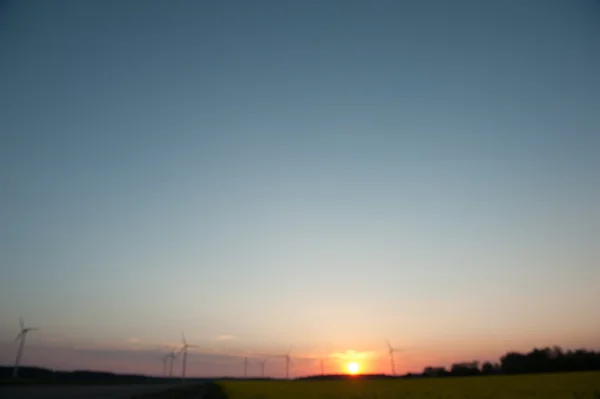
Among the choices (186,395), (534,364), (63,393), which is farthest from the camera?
(534,364)

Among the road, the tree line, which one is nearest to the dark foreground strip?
the road

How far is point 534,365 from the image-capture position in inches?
4466

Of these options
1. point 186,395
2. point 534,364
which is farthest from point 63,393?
point 534,364

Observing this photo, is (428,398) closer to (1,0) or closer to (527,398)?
(527,398)

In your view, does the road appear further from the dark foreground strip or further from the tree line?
the tree line

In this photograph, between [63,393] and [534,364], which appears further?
[534,364]

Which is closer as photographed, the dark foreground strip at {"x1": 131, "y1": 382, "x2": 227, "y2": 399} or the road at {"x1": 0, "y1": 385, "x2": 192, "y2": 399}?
the road at {"x1": 0, "y1": 385, "x2": 192, "y2": 399}

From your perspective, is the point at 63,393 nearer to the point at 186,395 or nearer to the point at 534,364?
the point at 186,395

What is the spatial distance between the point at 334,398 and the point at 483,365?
4879 inches

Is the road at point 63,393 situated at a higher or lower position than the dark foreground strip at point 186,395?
higher

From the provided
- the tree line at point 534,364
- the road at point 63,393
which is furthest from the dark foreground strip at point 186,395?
the tree line at point 534,364

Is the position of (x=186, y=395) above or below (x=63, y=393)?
below

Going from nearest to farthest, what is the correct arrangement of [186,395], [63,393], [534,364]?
[186,395] < [63,393] < [534,364]

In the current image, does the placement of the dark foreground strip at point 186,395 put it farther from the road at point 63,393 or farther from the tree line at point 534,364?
the tree line at point 534,364
